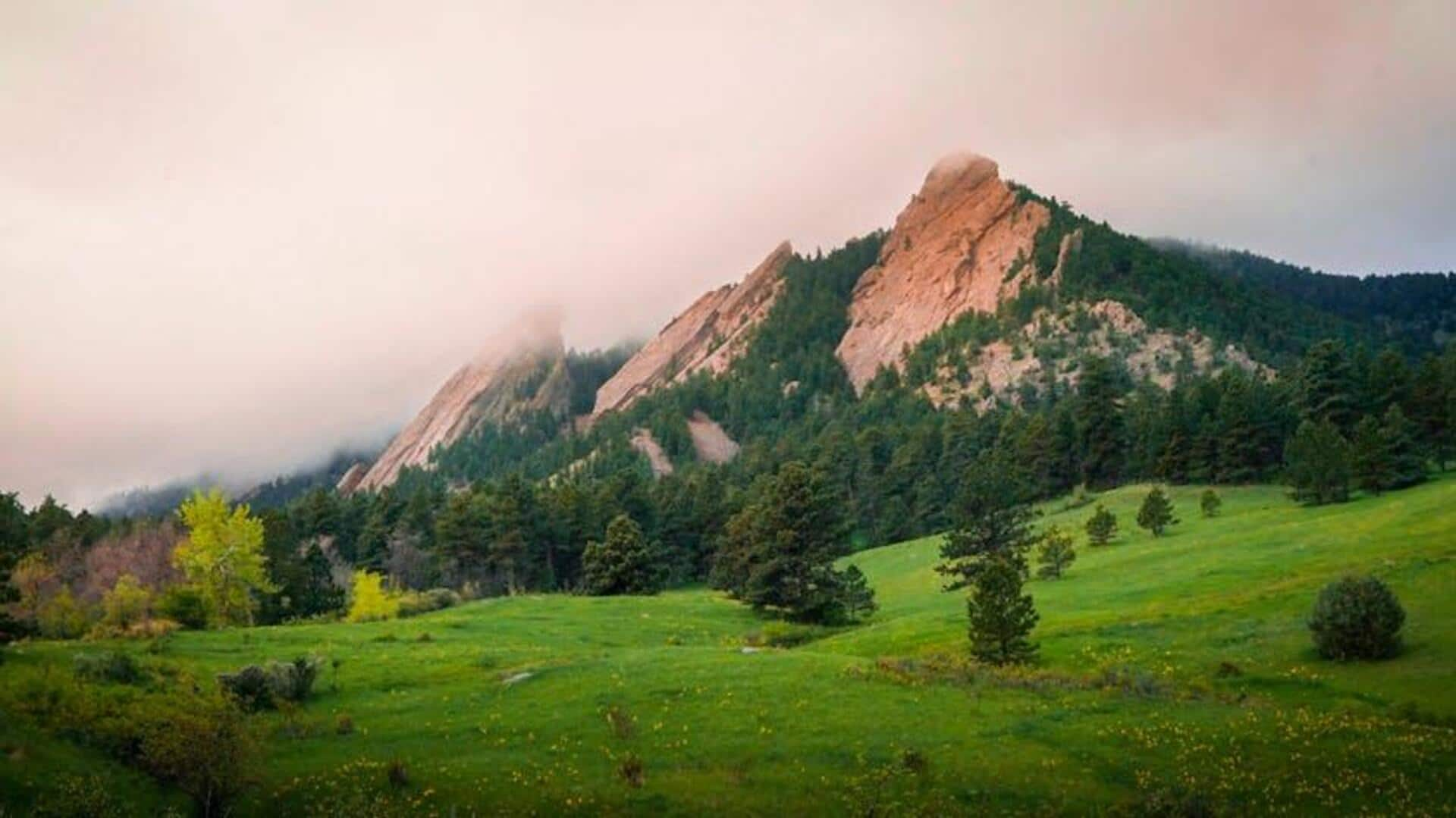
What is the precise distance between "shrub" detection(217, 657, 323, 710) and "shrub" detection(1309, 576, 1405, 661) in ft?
129

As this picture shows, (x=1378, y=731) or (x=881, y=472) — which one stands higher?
(x=881, y=472)

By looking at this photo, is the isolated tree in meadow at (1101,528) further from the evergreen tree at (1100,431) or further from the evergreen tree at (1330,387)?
the evergreen tree at (1100,431)

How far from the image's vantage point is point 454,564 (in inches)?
A: 4242

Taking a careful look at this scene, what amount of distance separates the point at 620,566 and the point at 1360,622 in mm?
59814

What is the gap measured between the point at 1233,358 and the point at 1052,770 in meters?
186

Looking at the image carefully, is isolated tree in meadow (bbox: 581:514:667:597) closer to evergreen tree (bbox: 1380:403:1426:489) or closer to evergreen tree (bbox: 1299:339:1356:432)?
evergreen tree (bbox: 1380:403:1426:489)

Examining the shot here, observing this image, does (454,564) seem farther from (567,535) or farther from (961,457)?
(961,457)

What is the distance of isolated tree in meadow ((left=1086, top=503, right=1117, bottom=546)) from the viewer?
257 ft

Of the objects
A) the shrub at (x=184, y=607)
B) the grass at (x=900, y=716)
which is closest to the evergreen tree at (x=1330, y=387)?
the grass at (x=900, y=716)

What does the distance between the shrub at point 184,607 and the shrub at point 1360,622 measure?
65.8 m

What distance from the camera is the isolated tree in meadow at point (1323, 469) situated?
7650cm

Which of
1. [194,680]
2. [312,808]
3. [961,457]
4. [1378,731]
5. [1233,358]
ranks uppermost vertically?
[1233,358]

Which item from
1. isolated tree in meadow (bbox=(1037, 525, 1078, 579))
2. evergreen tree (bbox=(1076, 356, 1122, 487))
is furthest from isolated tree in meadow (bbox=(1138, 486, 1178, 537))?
evergreen tree (bbox=(1076, 356, 1122, 487))

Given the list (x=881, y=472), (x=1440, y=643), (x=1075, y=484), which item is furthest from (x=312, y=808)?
(x=881, y=472)
